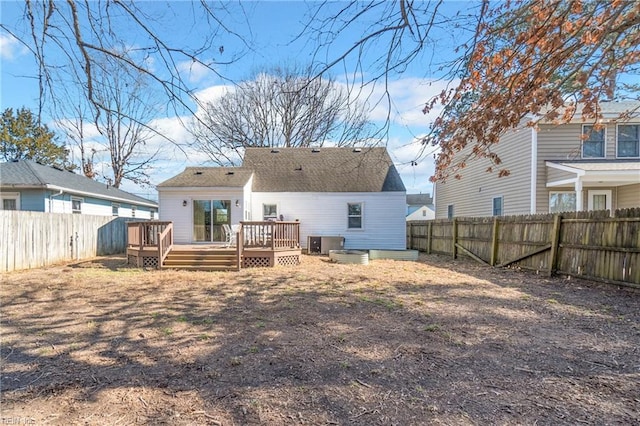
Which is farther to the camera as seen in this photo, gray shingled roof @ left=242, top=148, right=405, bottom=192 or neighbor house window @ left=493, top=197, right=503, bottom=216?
gray shingled roof @ left=242, top=148, right=405, bottom=192

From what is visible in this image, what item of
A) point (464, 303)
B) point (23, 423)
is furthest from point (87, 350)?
point (464, 303)

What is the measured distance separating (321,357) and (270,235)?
A: 7722 mm

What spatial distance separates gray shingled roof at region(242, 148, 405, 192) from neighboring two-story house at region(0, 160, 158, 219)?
24.5 feet

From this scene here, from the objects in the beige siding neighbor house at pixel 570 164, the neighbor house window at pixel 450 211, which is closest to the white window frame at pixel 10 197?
the beige siding neighbor house at pixel 570 164

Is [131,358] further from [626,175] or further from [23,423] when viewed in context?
[626,175]

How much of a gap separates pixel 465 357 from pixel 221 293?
488cm

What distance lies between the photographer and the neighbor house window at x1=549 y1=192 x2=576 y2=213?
12.8m

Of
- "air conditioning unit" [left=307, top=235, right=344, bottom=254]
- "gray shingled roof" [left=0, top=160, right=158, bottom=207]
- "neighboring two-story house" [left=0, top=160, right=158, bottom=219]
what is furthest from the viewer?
"air conditioning unit" [left=307, top=235, right=344, bottom=254]

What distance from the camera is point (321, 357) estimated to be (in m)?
3.63

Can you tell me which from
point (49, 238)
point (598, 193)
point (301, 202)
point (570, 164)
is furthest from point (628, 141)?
point (49, 238)

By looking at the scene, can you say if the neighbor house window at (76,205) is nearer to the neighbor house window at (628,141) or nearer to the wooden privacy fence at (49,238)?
the wooden privacy fence at (49,238)

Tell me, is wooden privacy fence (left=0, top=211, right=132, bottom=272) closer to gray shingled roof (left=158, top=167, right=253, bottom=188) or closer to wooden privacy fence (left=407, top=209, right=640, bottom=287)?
gray shingled roof (left=158, top=167, right=253, bottom=188)

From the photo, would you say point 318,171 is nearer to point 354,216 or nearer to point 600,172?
point 354,216

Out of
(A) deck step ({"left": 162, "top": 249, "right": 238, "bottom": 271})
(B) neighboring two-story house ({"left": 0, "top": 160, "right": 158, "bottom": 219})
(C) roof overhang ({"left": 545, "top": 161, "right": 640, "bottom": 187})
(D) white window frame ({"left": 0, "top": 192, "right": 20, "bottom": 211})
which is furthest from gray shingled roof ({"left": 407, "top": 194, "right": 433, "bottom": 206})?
(D) white window frame ({"left": 0, "top": 192, "right": 20, "bottom": 211})
